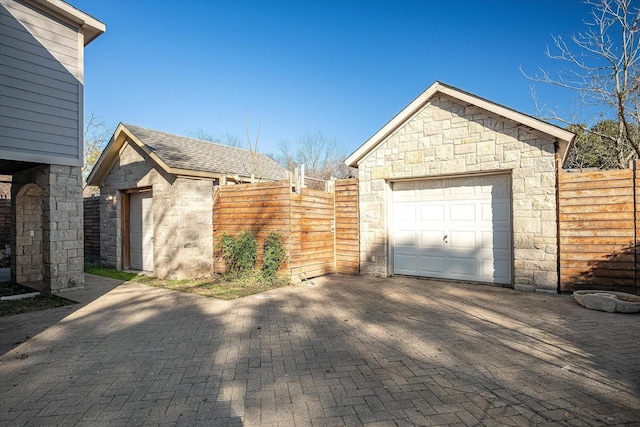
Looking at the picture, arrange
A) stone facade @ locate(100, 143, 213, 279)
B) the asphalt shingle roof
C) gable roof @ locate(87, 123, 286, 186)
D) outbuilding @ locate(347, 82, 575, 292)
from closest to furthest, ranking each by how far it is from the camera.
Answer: outbuilding @ locate(347, 82, 575, 292) < stone facade @ locate(100, 143, 213, 279) < gable roof @ locate(87, 123, 286, 186) < the asphalt shingle roof

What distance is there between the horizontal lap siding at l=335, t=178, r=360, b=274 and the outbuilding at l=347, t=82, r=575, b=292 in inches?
9.1

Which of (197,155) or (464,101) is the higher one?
(464,101)

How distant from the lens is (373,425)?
2629mm

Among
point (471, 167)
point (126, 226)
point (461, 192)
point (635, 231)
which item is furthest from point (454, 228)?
point (126, 226)

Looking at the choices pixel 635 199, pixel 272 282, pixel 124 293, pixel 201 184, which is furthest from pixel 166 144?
pixel 635 199

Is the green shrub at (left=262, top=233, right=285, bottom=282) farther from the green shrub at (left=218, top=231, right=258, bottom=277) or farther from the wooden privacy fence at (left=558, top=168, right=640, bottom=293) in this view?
the wooden privacy fence at (left=558, top=168, right=640, bottom=293)

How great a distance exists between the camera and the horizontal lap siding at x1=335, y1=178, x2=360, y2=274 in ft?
31.8

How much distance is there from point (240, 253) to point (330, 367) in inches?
231

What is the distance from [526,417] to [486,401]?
12.8 inches

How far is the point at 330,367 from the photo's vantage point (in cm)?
369

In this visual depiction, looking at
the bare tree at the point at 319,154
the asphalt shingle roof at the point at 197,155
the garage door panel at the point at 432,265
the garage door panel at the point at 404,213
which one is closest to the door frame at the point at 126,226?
the asphalt shingle roof at the point at 197,155

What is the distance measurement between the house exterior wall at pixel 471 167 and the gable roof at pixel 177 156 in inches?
187

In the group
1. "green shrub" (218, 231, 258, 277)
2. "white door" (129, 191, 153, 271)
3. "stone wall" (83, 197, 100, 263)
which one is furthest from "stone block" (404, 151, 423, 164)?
"stone wall" (83, 197, 100, 263)

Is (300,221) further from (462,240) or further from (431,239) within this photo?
(462,240)
